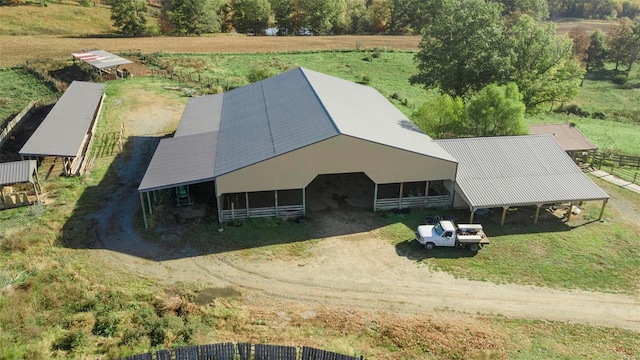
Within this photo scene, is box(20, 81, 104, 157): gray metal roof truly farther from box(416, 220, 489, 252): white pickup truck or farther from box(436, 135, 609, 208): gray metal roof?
box(436, 135, 609, 208): gray metal roof

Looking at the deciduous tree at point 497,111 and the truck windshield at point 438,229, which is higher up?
the deciduous tree at point 497,111

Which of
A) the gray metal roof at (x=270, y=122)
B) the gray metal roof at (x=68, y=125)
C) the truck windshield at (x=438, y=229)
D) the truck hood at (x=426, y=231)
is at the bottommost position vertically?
the truck hood at (x=426, y=231)

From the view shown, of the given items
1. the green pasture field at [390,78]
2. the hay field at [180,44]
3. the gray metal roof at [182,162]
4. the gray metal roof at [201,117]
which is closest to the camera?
the gray metal roof at [182,162]

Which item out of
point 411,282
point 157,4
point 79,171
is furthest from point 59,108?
point 157,4

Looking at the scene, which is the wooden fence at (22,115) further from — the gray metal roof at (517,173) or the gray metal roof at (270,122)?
the gray metal roof at (517,173)

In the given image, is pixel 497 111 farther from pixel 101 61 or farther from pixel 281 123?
pixel 101 61

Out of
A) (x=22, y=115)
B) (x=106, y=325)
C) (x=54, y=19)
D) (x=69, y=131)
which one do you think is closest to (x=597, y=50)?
(x=69, y=131)

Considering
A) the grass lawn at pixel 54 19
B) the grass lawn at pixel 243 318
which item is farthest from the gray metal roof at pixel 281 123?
the grass lawn at pixel 54 19

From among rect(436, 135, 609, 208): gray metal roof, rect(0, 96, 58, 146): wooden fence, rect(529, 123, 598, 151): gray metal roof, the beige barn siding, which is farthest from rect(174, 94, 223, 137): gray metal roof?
rect(529, 123, 598, 151): gray metal roof
